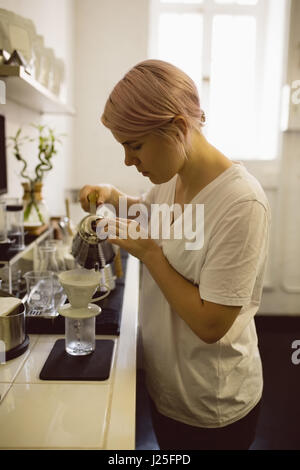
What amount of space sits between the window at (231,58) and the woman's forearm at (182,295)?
252 centimetres

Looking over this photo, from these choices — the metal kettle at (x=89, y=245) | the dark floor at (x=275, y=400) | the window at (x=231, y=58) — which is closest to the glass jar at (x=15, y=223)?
the metal kettle at (x=89, y=245)

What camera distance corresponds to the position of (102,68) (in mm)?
3066

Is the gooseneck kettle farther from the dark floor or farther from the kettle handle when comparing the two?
the dark floor

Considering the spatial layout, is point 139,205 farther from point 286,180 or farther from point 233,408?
point 286,180

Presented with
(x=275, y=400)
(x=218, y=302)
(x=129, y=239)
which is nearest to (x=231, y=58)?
(x=275, y=400)

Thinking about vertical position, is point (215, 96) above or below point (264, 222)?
above

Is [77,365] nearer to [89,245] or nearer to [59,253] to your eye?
[89,245]

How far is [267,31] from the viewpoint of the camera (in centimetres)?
318

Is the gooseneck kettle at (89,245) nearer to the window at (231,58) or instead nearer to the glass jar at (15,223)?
the glass jar at (15,223)

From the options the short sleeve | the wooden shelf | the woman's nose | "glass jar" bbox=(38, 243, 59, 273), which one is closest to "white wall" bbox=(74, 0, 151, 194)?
the wooden shelf

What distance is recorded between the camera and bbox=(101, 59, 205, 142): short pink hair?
0.85 metres

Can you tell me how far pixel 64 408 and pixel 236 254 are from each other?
0.45m

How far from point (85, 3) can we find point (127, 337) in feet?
8.98
